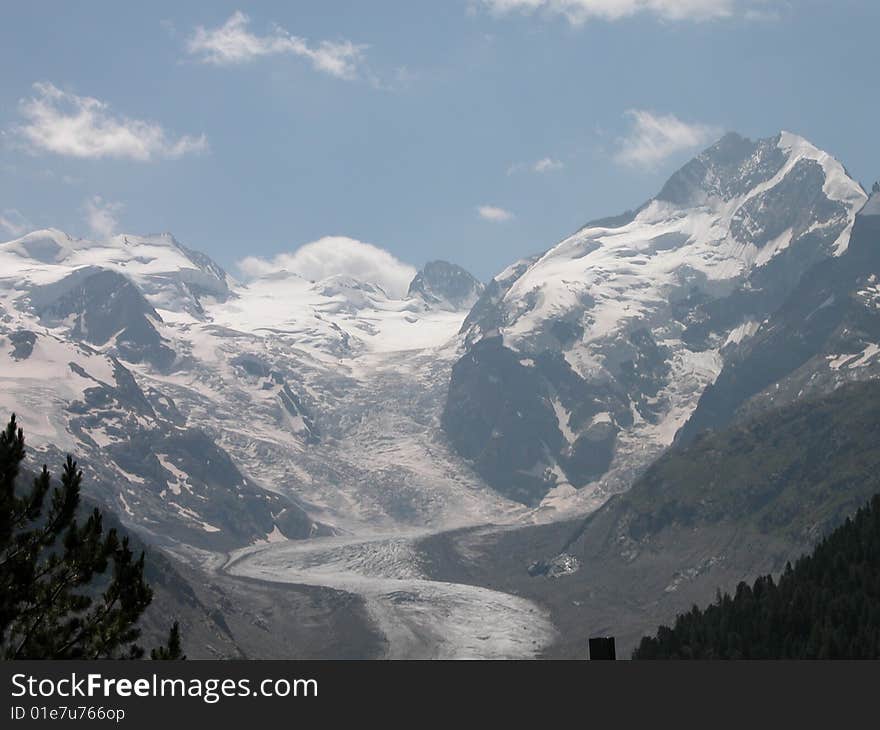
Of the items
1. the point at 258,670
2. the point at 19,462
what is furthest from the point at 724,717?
the point at 19,462

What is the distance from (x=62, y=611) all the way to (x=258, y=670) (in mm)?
26798

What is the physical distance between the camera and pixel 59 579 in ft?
207

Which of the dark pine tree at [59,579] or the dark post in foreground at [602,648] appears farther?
the dark pine tree at [59,579]

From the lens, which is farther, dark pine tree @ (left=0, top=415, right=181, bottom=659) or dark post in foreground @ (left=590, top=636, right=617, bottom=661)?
dark pine tree @ (left=0, top=415, right=181, bottom=659)

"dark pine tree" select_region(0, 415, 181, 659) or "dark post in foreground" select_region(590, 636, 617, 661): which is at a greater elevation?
"dark pine tree" select_region(0, 415, 181, 659)

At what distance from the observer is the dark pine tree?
6003 cm

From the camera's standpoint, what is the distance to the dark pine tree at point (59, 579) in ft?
197

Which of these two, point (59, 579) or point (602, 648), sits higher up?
point (59, 579)

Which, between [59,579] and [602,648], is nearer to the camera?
[602,648]

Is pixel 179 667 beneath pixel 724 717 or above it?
above

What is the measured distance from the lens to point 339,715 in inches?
1508

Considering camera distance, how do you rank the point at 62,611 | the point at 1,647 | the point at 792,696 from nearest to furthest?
the point at 792,696, the point at 1,647, the point at 62,611

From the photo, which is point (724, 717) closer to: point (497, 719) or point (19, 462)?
point (497, 719)

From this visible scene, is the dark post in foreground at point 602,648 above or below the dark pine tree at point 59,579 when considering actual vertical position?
below
